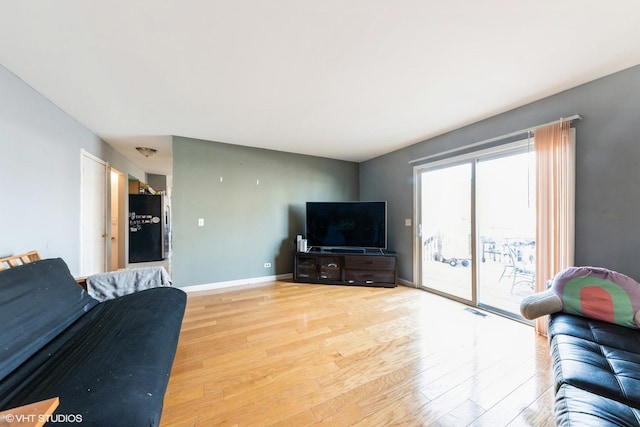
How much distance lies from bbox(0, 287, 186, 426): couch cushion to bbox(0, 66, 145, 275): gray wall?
107 centimetres

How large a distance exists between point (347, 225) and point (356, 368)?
2.47 m

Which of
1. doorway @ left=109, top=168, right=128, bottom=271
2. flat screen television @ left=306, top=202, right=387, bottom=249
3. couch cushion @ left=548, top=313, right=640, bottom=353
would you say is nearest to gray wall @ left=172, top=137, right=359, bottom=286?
flat screen television @ left=306, top=202, right=387, bottom=249

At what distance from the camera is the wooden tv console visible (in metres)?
3.67

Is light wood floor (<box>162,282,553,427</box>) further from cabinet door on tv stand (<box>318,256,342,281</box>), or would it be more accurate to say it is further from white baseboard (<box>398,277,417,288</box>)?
cabinet door on tv stand (<box>318,256,342,281</box>)

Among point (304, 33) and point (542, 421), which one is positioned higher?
point (304, 33)

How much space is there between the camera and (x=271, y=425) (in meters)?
1.26

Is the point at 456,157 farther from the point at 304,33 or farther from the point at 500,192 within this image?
the point at 304,33

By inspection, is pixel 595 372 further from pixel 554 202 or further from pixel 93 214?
pixel 93 214

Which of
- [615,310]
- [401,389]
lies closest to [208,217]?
[401,389]

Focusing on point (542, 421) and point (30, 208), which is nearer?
point (542, 421)

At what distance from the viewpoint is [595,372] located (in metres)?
1.07

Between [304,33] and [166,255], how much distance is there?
6.47 meters

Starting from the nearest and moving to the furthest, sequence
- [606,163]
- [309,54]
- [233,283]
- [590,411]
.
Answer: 1. [590,411]
2. [309,54]
3. [606,163]
4. [233,283]

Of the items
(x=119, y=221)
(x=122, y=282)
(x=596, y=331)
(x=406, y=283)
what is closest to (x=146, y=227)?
(x=119, y=221)
